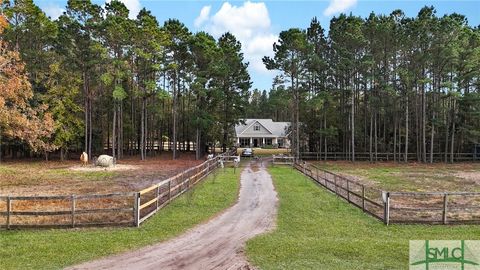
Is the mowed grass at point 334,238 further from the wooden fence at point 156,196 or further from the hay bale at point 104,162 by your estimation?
the hay bale at point 104,162

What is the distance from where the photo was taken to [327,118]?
45656 mm

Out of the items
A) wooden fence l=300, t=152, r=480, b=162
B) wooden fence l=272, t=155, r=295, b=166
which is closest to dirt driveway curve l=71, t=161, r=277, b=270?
wooden fence l=272, t=155, r=295, b=166

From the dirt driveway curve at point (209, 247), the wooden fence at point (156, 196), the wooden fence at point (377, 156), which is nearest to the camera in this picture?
the dirt driveway curve at point (209, 247)

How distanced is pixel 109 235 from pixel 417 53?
38.5 m

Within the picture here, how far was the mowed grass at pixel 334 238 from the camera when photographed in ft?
27.2

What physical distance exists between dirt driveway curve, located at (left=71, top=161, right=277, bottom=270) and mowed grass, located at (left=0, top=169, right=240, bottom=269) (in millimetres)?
431

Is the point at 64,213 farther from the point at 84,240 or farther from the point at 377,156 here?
the point at 377,156

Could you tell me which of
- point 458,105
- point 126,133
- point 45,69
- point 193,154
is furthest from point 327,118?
point 45,69

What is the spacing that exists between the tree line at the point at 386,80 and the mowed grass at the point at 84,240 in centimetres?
2870

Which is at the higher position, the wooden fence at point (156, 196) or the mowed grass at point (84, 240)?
the wooden fence at point (156, 196)

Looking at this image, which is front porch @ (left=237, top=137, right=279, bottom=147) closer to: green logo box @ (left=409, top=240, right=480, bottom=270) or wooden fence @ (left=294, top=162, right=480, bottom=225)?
wooden fence @ (left=294, top=162, right=480, bottom=225)

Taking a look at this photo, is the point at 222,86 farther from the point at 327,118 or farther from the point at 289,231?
the point at 289,231

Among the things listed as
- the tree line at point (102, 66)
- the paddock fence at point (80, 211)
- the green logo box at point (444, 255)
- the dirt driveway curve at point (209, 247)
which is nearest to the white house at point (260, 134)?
the tree line at point (102, 66)

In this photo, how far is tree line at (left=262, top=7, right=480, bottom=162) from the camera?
39688 mm
